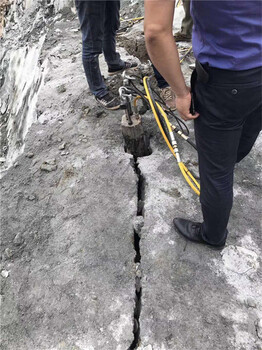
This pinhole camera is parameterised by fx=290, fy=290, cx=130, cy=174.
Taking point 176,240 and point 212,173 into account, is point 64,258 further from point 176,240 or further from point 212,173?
point 212,173

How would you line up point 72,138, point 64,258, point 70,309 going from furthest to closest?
point 72,138, point 64,258, point 70,309

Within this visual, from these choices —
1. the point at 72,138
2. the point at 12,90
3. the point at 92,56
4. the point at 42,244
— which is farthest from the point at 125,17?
the point at 42,244

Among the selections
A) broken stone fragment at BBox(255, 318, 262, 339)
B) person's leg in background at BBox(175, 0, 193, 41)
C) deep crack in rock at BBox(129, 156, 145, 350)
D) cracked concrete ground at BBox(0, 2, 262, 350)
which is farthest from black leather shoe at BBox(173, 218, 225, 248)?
person's leg in background at BBox(175, 0, 193, 41)

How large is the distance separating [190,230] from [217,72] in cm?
115

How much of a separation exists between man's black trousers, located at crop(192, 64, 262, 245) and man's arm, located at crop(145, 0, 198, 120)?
79 mm

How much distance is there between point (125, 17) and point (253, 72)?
5.08 meters

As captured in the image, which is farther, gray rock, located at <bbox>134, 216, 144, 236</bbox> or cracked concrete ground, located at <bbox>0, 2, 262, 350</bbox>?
gray rock, located at <bbox>134, 216, 144, 236</bbox>

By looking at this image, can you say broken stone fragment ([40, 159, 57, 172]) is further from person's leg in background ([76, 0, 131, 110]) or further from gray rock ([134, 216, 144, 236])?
gray rock ([134, 216, 144, 236])

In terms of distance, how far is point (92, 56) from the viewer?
2.82 m

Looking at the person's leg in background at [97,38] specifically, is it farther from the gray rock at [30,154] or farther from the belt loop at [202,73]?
the belt loop at [202,73]

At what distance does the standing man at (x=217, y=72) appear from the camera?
117 cm

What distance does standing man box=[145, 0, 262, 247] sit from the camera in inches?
46.2

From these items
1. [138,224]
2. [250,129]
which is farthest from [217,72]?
[138,224]

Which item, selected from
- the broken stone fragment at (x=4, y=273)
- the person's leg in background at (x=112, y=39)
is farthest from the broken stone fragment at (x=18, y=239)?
the person's leg in background at (x=112, y=39)
